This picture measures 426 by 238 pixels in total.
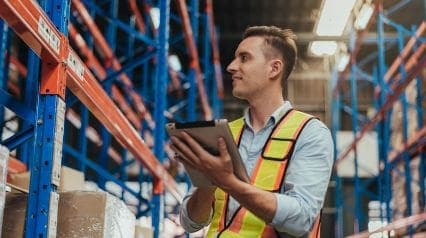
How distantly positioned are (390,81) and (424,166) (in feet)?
11.9

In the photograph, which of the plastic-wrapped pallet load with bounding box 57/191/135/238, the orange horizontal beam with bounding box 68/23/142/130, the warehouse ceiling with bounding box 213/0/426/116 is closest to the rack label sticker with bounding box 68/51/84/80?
the plastic-wrapped pallet load with bounding box 57/191/135/238

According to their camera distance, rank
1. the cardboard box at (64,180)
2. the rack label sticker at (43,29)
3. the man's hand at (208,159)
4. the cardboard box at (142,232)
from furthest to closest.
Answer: the cardboard box at (142,232) < the cardboard box at (64,180) < the rack label sticker at (43,29) < the man's hand at (208,159)

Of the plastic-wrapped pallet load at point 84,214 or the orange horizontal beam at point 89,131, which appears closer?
the plastic-wrapped pallet load at point 84,214

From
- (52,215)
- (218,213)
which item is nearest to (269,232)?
(218,213)

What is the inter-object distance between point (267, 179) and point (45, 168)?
1.15m

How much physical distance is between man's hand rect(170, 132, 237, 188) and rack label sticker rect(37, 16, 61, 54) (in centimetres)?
100

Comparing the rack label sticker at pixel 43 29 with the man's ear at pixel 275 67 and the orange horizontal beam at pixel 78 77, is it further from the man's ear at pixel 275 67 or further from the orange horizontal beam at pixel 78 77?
the man's ear at pixel 275 67

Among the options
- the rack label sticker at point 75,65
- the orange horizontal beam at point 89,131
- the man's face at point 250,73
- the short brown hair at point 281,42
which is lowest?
the man's face at point 250,73

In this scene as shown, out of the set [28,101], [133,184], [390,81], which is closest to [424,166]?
[390,81]

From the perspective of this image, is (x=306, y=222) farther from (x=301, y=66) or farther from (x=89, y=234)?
(x=301, y=66)

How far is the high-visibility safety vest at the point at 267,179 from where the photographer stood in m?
2.19

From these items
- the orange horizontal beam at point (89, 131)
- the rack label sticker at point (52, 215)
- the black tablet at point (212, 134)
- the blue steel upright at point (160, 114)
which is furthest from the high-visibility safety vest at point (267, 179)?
the orange horizontal beam at point (89, 131)

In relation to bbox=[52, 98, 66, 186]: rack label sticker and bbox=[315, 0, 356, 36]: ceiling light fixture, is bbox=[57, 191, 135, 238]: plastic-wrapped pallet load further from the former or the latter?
bbox=[315, 0, 356, 36]: ceiling light fixture

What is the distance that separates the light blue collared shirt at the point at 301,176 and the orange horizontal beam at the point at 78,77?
97 centimetres
